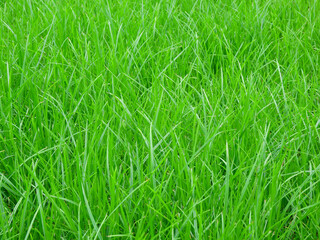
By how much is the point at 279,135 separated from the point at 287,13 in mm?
1337

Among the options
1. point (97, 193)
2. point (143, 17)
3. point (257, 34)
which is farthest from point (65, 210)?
point (257, 34)

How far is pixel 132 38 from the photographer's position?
2.34 m

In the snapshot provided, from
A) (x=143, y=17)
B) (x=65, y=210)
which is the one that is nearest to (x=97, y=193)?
(x=65, y=210)

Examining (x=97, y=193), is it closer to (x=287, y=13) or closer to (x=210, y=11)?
(x=210, y=11)

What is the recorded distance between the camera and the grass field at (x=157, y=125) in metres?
1.31

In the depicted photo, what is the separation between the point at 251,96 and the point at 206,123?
7.8 inches

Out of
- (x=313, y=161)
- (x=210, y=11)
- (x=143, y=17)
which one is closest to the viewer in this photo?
(x=313, y=161)

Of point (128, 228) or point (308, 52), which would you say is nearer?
point (128, 228)

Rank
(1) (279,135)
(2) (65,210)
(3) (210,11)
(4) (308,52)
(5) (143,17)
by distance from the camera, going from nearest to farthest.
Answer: (2) (65,210)
(1) (279,135)
(4) (308,52)
(5) (143,17)
(3) (210,11)

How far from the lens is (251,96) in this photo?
5.82 feet

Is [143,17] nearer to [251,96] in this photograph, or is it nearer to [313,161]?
[251,96]

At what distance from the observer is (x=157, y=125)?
168 centimetres

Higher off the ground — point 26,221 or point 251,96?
point 251,96

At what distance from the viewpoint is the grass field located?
1312 millimetres
